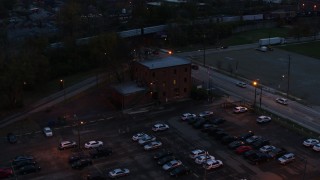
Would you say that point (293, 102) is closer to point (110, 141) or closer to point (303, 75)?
point (303, 75)

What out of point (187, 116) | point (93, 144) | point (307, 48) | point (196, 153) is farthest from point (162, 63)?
point (307, 48)

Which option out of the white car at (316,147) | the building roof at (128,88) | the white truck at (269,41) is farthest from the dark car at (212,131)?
the white truck at (269,41)

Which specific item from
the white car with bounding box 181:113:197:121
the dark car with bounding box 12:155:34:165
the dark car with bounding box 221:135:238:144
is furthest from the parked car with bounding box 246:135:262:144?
the dark car with bounding box 12:155:34:165

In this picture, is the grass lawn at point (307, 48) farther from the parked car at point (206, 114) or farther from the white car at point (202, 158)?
the white car at point (202, 158)

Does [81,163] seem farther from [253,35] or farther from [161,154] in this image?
[253,35]

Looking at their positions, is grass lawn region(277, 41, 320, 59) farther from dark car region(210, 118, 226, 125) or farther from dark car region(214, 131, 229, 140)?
dark car region(214, 131, 229, 140)
